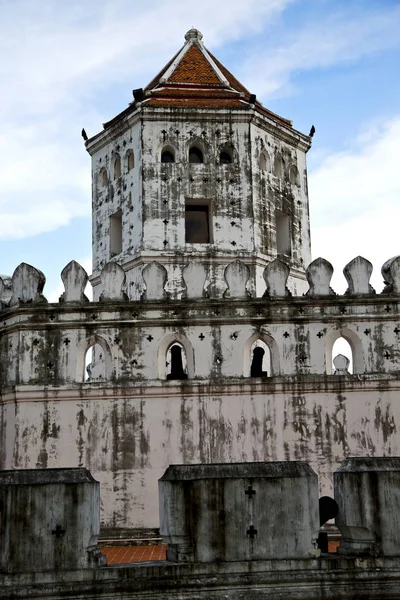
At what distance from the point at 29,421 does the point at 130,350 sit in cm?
220

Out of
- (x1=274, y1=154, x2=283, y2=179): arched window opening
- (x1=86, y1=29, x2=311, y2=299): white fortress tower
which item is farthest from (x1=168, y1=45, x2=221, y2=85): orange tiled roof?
(x1=274, y1=154, x2=283, y2=179): arched window opening

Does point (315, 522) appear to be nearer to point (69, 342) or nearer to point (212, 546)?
point (212, 546)

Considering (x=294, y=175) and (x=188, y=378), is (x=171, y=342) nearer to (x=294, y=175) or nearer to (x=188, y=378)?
(x=188, y=378)

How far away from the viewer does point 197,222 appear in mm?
20312

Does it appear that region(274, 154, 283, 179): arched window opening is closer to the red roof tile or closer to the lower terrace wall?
the lower terrace wall

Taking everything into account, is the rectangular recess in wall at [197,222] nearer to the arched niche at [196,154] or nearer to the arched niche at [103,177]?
the arched niche at [196,154]

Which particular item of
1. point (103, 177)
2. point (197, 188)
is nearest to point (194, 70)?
point (103, 177)

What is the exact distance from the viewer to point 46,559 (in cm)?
744

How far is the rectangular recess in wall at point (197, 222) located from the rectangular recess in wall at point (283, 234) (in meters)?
1.94

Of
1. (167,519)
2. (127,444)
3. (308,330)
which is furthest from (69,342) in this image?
(167,519)

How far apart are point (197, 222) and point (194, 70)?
4853 millimetres

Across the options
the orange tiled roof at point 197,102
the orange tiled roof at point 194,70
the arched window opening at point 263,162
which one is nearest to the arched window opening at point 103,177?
the orange tiled roof at point 197,102

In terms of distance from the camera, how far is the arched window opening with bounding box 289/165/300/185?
21.6 m

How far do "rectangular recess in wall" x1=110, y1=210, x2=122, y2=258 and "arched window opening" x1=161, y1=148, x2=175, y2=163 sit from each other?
180 centimetres
